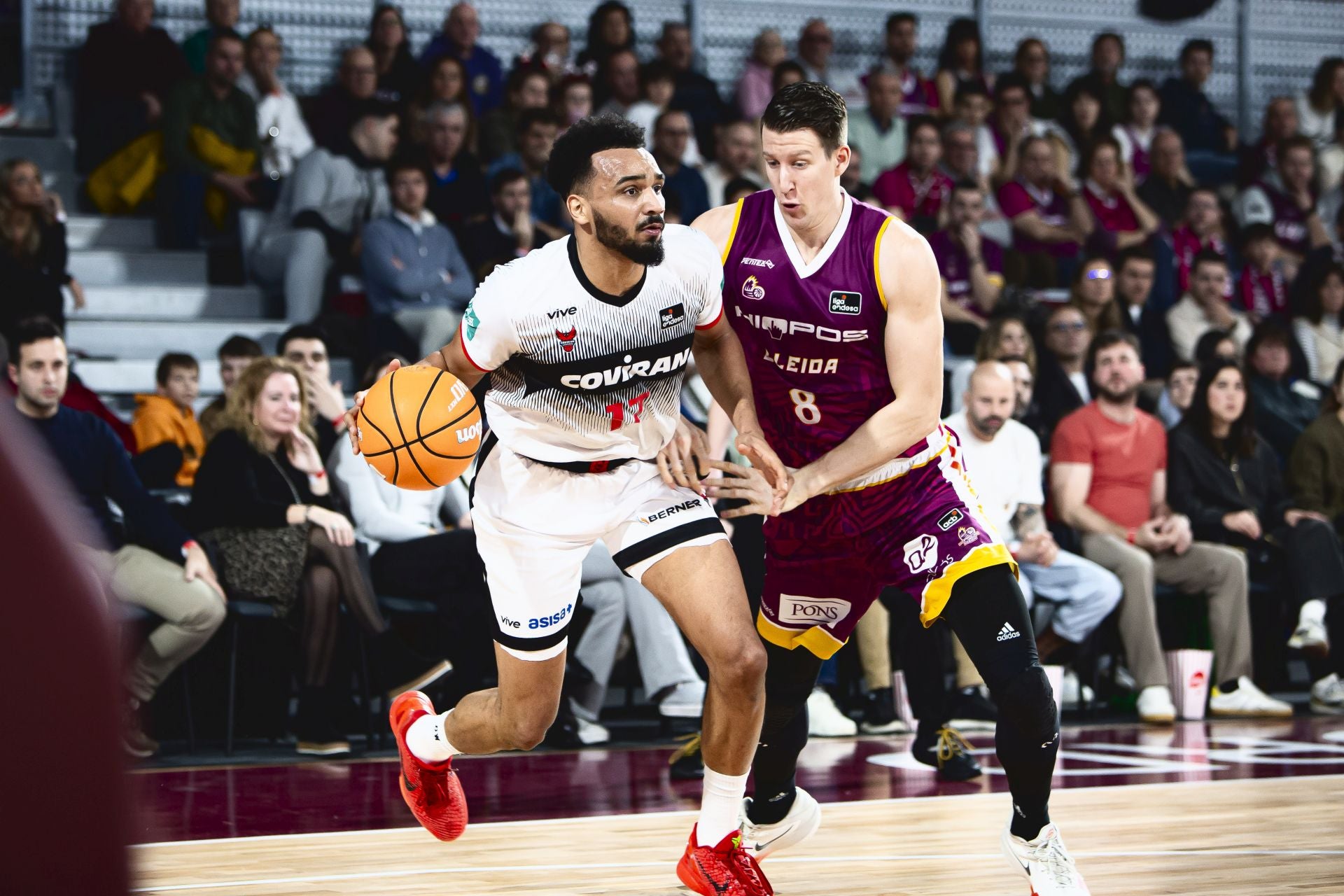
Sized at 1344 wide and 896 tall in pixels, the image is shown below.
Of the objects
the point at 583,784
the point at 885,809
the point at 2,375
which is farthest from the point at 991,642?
the point at 2,375

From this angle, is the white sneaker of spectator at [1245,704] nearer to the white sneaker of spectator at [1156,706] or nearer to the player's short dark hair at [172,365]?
the white sneaker of spectator at [1156,706]

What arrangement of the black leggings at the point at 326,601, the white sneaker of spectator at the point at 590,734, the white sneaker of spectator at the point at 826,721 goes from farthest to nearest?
the white sneaker of spectator at the point at 826,721
the white sneaker of spectator at the point at 590,734
the black leggings at the point at 326,601

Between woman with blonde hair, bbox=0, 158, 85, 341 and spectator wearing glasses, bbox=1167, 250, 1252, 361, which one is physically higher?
woman with blonde hair, bbox=0, 158, 85, 341

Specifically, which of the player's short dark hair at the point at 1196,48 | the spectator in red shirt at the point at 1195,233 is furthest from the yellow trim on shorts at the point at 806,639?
the player's short dark hair at the point at 1196,48

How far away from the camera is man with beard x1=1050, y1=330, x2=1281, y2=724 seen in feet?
26.5

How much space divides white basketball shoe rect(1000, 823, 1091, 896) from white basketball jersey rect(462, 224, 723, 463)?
4.61 feet

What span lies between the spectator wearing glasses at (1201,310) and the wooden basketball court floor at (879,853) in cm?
506

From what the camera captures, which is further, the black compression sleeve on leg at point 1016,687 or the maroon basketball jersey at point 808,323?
the maroon basketball jersey at point 808,323

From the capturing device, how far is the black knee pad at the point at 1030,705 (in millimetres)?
3711

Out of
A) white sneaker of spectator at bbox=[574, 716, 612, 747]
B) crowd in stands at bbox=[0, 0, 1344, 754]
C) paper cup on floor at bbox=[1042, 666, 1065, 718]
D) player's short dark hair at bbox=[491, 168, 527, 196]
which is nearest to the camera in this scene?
crowd in stands at bbox=[0, 0, 1344, 754]

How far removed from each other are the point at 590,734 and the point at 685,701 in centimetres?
45

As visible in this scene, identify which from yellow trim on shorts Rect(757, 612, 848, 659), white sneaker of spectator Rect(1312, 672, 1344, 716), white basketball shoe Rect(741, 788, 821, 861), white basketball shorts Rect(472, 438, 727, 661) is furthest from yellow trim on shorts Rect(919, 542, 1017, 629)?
white sneaker of spectator Rect(1312, 672, 1344, 716)

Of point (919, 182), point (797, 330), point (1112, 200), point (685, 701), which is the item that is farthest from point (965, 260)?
point (797, 330)

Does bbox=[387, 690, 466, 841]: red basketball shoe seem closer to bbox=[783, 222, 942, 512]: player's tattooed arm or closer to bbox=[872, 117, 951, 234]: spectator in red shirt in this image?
bbox=[783, 222, 942, 512]: player's tattooed arm
